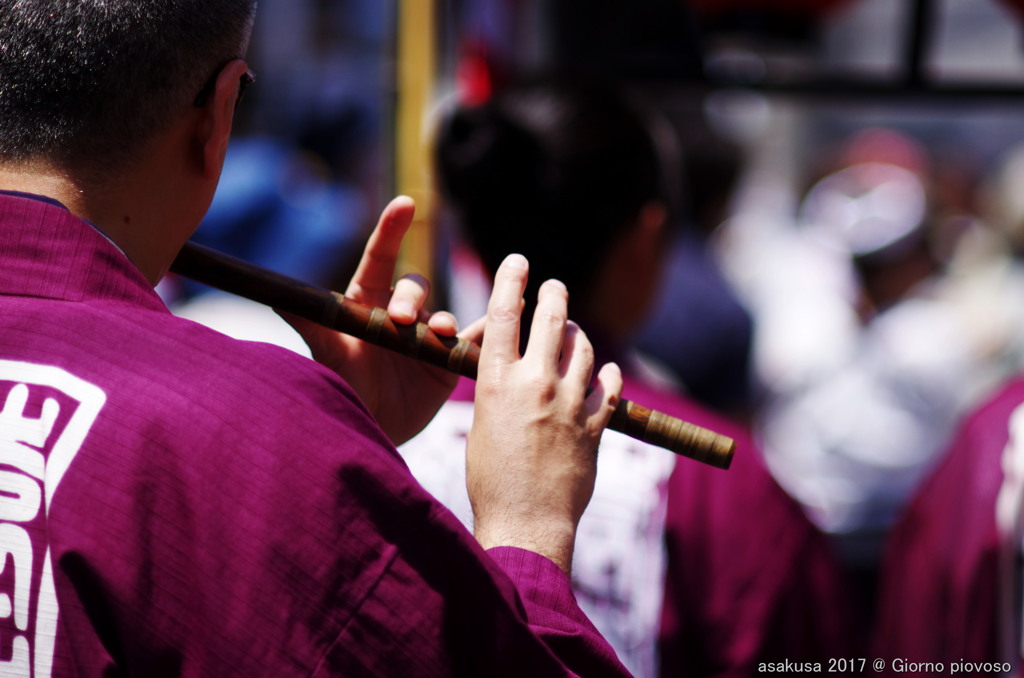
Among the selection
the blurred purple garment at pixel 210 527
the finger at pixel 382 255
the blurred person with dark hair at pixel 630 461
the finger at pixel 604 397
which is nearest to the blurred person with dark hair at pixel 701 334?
the blurred person with dark hair at pixel 630 461

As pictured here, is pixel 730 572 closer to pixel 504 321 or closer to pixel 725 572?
pixel 725 572

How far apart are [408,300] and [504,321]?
0.68ft

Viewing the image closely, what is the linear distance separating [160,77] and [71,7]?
0.33 feet

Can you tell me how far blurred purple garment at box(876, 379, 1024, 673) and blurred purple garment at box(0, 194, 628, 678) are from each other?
4.41 ft

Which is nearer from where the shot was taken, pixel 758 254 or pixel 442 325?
pixel 442 325

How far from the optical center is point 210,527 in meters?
0.95

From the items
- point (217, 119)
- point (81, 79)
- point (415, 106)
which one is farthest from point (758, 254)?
point (81, 79)

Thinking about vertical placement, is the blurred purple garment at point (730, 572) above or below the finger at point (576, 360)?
below

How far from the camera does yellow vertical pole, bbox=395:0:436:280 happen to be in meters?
3.35

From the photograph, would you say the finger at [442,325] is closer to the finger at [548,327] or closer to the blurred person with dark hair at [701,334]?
the finger at [548,327]

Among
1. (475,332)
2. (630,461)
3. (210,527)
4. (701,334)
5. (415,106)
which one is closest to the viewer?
(210,527)

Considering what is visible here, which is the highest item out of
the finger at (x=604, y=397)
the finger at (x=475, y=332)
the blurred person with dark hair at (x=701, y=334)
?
the blurred person with dark hair at (x=701, y=334)

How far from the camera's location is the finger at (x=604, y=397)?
46.9 inches

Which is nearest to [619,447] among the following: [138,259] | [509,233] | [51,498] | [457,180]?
[509,233]
